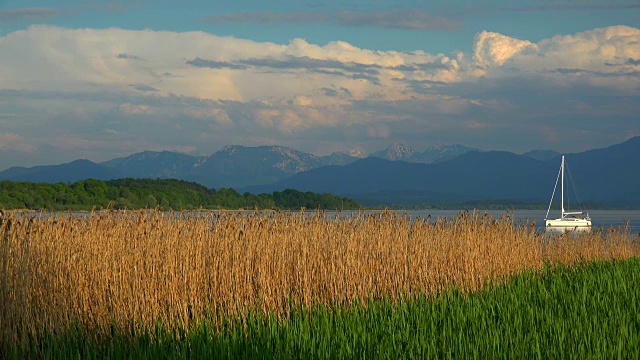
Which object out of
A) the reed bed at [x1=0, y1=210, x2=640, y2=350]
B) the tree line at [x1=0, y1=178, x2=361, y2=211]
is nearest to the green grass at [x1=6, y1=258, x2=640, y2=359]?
the reed bed at [x1=0, y1=210, x2=640, y2=350]

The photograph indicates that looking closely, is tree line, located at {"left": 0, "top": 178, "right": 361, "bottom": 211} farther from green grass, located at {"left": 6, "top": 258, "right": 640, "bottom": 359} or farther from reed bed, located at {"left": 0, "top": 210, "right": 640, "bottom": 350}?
green grass, located at {"left": 6, "top": 258, "right": 640, "bottom": 359}

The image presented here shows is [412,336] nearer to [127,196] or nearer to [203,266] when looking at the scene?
[203,266]

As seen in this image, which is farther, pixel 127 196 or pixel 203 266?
pixel 127 196

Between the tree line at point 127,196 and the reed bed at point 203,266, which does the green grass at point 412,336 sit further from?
the tree line at point 127,196

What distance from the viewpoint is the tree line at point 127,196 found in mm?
59750

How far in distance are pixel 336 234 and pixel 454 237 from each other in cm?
344

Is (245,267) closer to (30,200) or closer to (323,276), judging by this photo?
(323,276)

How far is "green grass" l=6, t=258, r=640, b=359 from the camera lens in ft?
26.2

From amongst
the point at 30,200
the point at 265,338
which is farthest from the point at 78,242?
the point at 30,200

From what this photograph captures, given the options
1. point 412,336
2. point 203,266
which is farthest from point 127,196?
point 412,336

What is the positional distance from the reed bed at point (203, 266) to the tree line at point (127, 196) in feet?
140

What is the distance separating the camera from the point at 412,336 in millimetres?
9016

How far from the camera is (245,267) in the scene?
11000mm

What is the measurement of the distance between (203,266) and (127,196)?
5376cm
